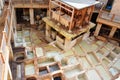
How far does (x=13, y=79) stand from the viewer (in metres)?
9.96

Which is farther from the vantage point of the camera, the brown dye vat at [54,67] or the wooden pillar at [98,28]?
the wooden pillar at [98,28]

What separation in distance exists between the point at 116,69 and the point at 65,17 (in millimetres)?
6028

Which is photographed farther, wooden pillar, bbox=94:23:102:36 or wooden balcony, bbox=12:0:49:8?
wooden pillar, bbox=94:23:102:36

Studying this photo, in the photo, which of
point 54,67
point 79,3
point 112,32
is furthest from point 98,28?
point 54,67

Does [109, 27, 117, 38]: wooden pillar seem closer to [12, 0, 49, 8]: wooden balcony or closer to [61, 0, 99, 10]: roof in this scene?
[61, 0, 99, 10]: roof

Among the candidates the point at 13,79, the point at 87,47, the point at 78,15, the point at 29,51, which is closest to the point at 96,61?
the point at 87,47

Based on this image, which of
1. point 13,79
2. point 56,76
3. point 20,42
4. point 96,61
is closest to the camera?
point 13,79

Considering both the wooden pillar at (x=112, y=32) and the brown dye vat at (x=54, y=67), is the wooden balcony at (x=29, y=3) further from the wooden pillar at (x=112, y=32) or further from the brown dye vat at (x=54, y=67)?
the wooden pillar at (x=112, y=32)

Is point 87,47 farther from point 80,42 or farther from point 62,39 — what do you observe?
point 62,39

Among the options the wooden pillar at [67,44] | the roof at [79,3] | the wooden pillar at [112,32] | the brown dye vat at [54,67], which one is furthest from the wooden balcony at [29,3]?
the wooden pillar at [112,32]

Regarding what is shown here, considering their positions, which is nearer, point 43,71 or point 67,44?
point 43,71

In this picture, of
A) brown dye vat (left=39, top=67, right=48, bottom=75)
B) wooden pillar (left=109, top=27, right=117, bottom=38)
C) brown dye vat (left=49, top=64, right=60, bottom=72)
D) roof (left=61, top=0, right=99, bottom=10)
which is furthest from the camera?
wooden pillar (left=109, top=27, right=117, bottom=38)

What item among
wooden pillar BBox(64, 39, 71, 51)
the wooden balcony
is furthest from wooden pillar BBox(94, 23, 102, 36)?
the wooden balcony

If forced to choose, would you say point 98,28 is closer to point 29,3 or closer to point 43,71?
point 43,71
